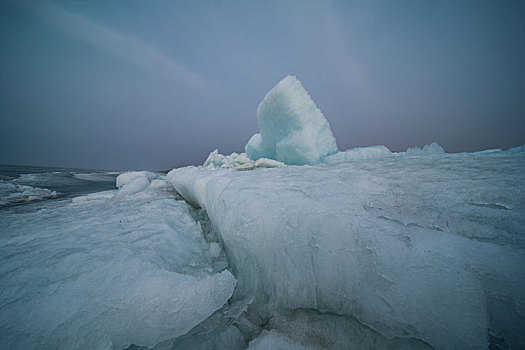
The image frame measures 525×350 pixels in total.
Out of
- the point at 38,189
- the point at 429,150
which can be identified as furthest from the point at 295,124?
the point at 38,189

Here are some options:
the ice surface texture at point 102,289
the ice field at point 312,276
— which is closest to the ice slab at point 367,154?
the ice field at point 312,276

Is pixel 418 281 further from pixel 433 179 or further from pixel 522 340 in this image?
pixel 433 179

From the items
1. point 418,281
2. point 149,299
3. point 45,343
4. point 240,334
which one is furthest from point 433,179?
point 45,343

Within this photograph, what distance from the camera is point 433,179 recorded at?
135 cm

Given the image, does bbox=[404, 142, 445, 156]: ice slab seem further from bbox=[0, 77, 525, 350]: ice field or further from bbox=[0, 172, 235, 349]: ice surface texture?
bbox=[0, 172, 235, 349]: ice surface texture

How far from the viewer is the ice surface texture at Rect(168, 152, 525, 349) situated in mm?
717

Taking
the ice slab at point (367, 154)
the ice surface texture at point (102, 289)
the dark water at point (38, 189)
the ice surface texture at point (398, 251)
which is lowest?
the dark water at point (38, 189)

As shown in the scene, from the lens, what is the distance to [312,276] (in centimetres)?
108

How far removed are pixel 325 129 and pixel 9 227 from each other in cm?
734

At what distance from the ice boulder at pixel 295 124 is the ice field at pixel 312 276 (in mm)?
4748

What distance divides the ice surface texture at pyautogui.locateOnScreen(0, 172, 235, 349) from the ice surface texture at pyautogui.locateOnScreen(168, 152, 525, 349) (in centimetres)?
39

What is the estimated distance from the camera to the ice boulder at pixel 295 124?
5816 mm

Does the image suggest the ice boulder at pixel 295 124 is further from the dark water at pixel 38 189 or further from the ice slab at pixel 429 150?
the dark water at pixel 38 189

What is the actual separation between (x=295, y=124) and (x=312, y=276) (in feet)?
18.6
